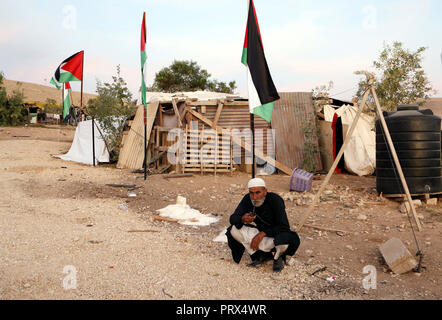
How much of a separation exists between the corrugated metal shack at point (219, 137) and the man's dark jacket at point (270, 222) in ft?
23.6

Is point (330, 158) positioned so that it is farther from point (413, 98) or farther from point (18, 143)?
point (18, 143)

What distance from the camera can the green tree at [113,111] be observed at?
13.5 meters

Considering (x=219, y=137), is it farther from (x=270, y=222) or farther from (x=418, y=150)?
(x=270, y=222)

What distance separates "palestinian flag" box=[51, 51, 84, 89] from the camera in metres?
13.1

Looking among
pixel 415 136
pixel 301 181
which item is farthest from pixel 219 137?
pixel 415 136

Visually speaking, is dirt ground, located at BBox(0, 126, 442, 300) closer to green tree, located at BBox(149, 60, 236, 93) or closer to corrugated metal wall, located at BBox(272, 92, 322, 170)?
corrugated metal wall, located at BBox(272, 92, 322, 170)

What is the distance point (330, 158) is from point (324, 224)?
645 centimetres

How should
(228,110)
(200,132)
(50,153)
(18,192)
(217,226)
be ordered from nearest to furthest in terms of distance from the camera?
(217,226)
(18,192)
(200,132)
(228,110)
(50,153)

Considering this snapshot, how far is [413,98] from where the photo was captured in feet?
35.4

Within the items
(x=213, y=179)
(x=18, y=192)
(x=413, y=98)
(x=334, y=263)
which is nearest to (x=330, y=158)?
(x=413, y=98)

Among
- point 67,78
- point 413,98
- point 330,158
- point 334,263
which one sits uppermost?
point 67,78

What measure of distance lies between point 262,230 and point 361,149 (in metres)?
8.33

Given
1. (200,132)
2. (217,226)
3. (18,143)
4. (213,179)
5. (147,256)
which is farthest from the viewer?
(18,143)

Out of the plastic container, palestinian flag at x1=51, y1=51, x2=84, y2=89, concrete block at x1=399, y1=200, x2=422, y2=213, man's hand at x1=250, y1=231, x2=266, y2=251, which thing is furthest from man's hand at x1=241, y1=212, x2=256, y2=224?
palestinian flag at x1=51, y1=51, x2=84, y2=89
